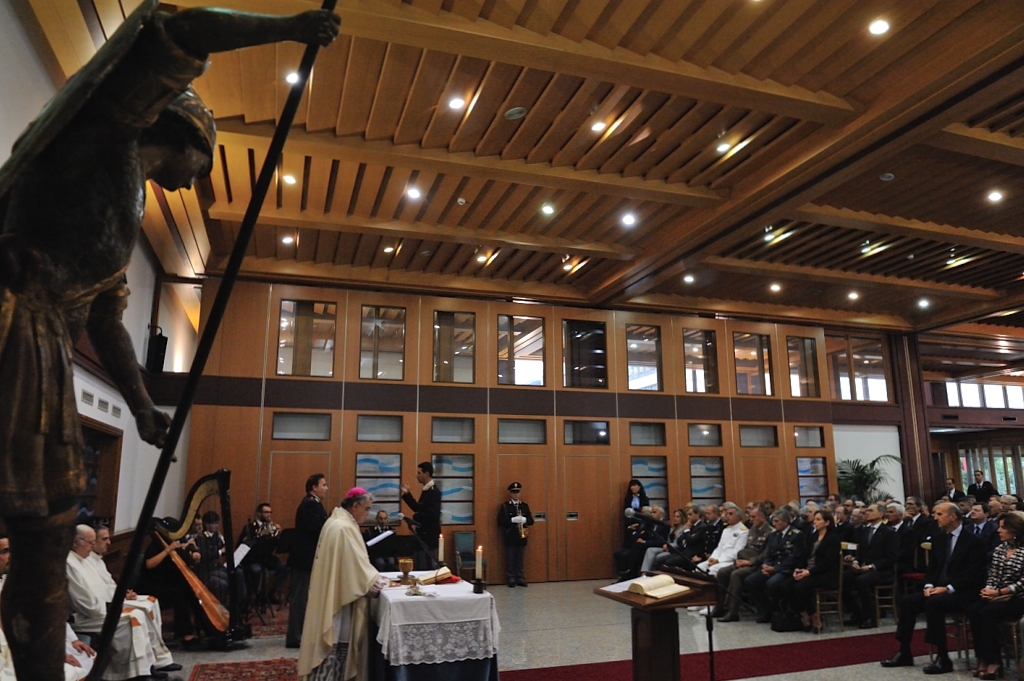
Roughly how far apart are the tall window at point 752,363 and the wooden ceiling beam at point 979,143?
23.0ft

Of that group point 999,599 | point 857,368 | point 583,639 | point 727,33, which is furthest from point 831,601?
point 857,368

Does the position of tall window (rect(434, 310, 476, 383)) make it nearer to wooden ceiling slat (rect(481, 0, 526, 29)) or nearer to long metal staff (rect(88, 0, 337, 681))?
wooden ceiling slat (rect(481, 0, 526, 29))

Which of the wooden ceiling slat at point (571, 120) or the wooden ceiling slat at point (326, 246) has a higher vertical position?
the wooden ceiling slat at point (571, 120)

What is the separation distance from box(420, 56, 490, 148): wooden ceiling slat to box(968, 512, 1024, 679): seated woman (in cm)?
577

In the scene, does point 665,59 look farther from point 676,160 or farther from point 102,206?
point 102,206

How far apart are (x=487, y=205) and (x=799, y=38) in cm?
431

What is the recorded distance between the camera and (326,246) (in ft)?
35.1

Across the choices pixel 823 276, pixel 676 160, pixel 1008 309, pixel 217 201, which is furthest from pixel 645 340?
pixel 217 201

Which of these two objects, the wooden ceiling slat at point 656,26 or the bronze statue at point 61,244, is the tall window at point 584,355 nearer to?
the wooden ceiling slat at point 656,26

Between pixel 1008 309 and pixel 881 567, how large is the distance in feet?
26.8

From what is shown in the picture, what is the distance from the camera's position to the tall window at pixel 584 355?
12.8 meters

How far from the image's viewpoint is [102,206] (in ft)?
4.40

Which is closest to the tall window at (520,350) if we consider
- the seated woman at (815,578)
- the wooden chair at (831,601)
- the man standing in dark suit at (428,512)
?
the man standing in dark suit at (428,512)

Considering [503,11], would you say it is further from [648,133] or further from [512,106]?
[648,133]
